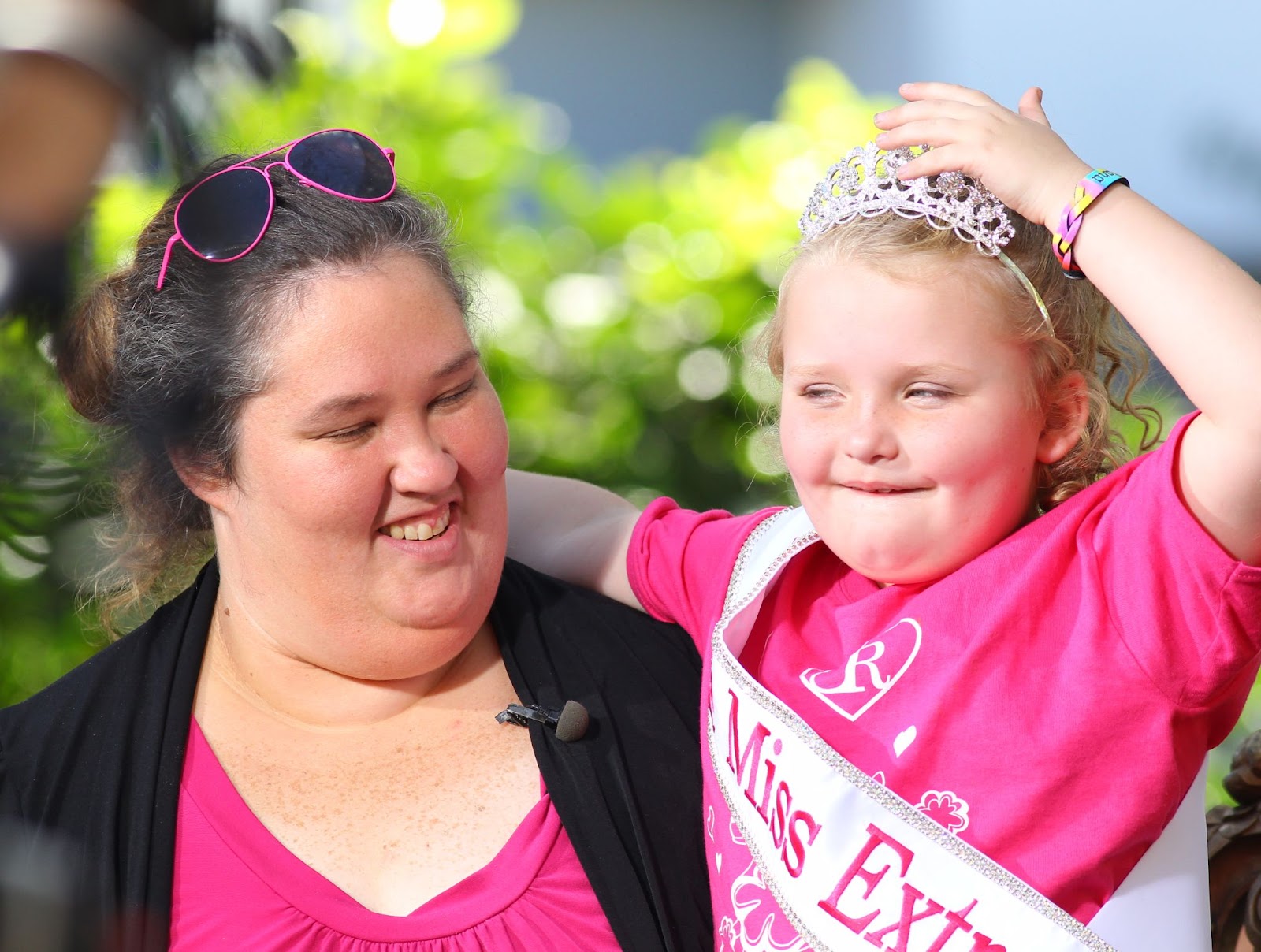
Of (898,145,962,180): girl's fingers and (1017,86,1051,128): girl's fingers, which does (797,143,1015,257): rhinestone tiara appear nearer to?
(898,145,962,180): girl's fingers

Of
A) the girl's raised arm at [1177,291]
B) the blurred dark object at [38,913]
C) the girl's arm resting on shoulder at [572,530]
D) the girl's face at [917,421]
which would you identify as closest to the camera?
the blurred dark object at [38,913]

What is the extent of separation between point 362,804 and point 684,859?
20.9 inches

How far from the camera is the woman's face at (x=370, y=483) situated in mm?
2125

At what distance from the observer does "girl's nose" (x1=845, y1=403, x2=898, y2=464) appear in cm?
190

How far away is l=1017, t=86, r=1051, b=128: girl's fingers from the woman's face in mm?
945

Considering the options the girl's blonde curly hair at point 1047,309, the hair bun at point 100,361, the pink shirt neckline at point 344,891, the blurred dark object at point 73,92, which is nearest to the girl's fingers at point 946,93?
the girl's blonde curly hair at point 1047,309

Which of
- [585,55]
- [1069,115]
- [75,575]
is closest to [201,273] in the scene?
[75,575]

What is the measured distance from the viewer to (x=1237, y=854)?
2.30 meters

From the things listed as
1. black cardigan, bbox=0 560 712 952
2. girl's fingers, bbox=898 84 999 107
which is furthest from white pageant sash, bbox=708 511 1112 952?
girl's fingers, bbox=898 84 999 107

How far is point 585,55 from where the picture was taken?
7152 millimetres

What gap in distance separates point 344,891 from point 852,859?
0.77 meters

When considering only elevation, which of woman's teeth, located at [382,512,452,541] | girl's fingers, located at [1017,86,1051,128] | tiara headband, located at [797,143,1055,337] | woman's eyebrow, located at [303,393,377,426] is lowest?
woman's teeth, located at [382,512,452,541]

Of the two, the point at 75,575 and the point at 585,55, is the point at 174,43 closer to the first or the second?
the point at 75,575

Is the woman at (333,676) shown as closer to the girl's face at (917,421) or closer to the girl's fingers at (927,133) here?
the girl's face at (917,421)
